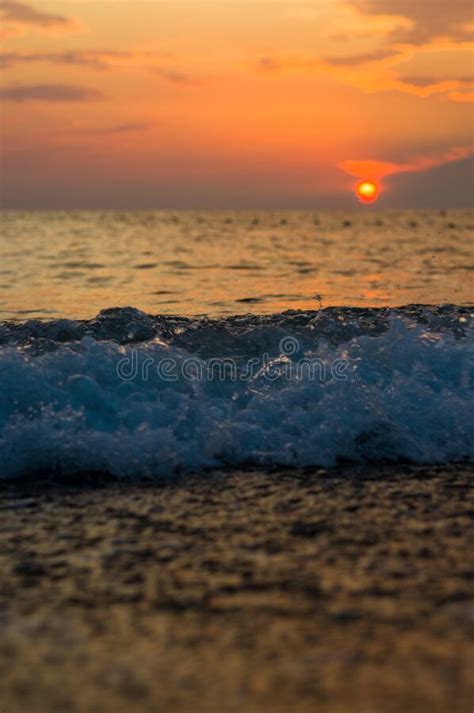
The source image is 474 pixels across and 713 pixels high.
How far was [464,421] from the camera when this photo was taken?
8320 millimetres

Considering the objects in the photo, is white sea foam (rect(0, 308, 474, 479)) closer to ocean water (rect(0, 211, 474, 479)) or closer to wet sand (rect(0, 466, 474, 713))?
ocean water (rect(0, 211, 474, 479))

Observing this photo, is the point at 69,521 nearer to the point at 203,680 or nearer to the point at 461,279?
the point at 203,680

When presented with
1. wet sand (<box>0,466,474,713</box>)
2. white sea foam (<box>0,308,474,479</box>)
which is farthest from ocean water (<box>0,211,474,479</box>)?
wet sand (<box>0,466,474,713</box>)

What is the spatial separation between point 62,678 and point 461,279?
22.7 m

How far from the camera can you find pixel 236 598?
4.58m

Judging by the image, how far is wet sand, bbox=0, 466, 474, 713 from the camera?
3.72 metres

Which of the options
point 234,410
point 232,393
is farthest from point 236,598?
point 232,393

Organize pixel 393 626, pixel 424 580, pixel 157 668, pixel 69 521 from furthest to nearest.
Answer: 1. pixel 69 521
2. pixel 424 580
3. pixel 393 626
4. pixel 157 668

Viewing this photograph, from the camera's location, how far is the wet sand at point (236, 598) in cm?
372

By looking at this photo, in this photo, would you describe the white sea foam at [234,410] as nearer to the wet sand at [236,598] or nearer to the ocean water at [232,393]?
the ocean water at [232,393]

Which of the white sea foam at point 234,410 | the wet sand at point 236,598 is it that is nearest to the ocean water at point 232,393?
the white sea foam at point 234,410

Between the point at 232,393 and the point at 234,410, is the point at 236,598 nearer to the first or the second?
the point at 234,410

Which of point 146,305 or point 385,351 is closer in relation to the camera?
point 385,351

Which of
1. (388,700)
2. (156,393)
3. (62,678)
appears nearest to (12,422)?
(156,393)
